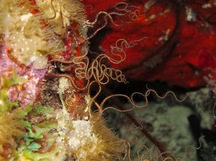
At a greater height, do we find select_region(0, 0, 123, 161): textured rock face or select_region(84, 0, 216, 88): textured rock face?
select_region(0, 0, 123, 161): textured rock face

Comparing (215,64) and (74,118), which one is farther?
(215,64)

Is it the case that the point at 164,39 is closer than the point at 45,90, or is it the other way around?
the point at 45,90

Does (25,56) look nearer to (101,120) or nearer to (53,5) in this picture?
(53,5)

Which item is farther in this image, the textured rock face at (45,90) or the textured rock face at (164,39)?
the textured rock face at (164,39)

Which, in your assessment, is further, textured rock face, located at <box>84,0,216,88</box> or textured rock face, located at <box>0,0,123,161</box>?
textured rock face, located at <box>84,0,216,88</box>

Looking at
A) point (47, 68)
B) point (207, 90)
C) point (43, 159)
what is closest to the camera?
point (43, 159)

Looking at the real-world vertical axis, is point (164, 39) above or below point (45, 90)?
below

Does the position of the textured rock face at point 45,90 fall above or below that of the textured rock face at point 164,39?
above

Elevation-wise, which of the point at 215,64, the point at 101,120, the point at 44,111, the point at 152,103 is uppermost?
the point at 44,111

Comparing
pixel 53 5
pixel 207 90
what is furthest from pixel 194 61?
pixel 53 5

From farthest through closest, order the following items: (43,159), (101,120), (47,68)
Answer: (101,120) → (47,68) → (43,159)

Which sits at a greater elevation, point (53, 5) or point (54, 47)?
point (53, 5)
